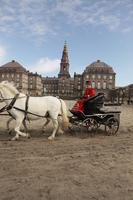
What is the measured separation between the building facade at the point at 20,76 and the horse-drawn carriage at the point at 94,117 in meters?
80.6

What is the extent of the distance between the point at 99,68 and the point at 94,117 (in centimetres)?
8135

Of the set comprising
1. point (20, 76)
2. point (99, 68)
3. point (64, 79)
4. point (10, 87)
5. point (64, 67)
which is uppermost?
point (64, 67)

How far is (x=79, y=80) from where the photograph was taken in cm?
9662

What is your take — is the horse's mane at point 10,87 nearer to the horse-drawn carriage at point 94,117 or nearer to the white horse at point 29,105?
Result: the white horse at point 29,105

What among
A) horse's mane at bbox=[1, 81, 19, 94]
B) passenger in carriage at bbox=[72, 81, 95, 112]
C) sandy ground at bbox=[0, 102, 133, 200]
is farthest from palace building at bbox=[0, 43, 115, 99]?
sandy ground at bbox=[0, 102, 133, 200]

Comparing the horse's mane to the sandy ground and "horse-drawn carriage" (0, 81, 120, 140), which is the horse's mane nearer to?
"horse-drawn carriage" (0, 81, 120, 140)

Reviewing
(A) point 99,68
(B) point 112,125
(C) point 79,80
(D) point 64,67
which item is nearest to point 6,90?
(B) point 112,125

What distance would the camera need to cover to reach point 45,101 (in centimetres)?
614

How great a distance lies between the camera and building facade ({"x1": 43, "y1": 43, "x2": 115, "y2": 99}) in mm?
86000

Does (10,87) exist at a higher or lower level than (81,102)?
higher

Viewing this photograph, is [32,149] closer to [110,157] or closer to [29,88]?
[110,157]

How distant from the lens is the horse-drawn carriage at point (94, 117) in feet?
22.2

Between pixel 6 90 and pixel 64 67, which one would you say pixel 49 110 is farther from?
pixel 64 67

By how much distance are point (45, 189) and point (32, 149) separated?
2007mm
